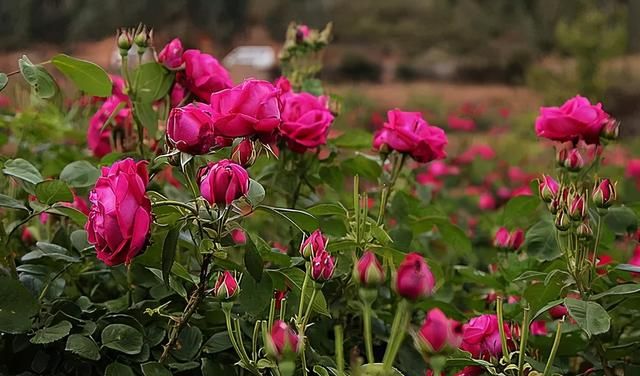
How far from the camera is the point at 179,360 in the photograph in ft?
2.29

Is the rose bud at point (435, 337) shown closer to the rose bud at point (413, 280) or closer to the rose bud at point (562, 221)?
the rose bud at point (413, 280)

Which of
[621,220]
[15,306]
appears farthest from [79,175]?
[621,220]

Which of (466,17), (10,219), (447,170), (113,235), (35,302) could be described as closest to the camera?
(113,235)

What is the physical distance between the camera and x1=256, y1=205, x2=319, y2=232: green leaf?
656 mm

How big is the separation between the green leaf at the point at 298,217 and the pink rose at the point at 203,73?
211 millimetres

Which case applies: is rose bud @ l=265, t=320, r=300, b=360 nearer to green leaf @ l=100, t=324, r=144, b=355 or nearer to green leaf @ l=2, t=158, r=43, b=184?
green leaf @ l=100, t=324, r=144, b=355

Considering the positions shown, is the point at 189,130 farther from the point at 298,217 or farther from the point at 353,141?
the point at 353,141

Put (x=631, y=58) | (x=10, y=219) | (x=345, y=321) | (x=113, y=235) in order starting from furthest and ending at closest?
(x=631, y=58), (x=10, y=219), (x=345, y=321), (x=113, y=235)

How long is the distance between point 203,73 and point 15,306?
0.95 feet

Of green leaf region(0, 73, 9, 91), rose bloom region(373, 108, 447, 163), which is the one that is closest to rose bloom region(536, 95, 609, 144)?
rose bloom region(373, 108, 447, 163)

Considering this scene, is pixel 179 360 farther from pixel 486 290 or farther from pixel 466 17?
pixel 466 17

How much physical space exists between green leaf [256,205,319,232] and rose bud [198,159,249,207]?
8 cm

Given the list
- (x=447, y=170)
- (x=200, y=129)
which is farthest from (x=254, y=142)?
(x=447, y=170)

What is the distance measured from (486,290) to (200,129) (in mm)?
612
